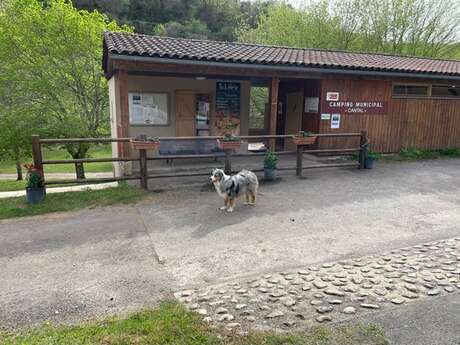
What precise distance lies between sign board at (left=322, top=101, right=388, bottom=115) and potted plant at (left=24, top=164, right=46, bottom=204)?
25.8 feet

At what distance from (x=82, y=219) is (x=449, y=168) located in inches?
388

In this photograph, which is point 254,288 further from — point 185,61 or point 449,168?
point 449,168

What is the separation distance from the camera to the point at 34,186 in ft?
19.8

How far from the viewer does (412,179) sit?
8.24 m

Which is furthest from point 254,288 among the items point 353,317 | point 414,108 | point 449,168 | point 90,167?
point 90,167

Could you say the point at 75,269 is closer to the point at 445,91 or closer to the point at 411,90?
the point at 411,90

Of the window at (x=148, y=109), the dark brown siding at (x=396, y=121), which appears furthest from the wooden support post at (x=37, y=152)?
the dark brown siding at (x=396, y=121)

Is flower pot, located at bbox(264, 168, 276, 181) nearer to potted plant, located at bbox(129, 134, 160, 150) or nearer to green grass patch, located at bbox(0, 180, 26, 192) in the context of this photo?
potted plant, located at bbox(129, 134, 160, 150)

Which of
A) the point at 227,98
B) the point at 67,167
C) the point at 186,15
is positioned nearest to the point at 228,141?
the point at 227,98

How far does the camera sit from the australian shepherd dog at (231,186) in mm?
5508

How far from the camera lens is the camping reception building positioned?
9.18 m

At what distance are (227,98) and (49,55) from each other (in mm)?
8716

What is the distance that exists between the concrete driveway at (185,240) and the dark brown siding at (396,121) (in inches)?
150

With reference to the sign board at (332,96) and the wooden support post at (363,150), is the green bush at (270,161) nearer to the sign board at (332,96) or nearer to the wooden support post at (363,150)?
the wooden support post at (363,150)
